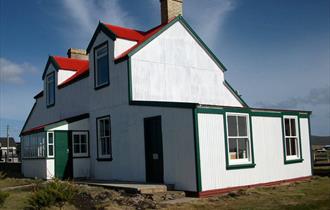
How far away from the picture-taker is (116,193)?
14438mm

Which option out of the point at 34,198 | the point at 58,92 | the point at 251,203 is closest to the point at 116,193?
the point at 34,198

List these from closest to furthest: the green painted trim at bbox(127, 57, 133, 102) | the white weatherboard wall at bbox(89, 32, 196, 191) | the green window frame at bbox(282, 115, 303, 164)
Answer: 1. the white weatherboard wall at bbox(89, 32, 196, 191)
2. the green painted trim at bbox(127, 57, 133, 102)
3. the green window frame at bbox(282, 115, 303, 164)

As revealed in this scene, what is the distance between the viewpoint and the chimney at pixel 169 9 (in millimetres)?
21844

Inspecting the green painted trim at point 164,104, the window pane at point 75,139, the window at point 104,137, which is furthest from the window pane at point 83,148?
the green painted trim at point 164,104

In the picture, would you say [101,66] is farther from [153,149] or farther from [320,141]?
[320,141]

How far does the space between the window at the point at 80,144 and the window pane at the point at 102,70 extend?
9.28 feet

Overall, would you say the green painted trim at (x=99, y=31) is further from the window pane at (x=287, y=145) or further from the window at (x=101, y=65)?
the window pane at (x=287, y=145)

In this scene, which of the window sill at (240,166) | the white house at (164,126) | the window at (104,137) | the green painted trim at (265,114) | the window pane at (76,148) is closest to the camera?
the white house at (164,126)

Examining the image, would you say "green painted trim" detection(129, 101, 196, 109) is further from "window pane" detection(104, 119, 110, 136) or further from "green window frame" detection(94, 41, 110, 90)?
"green window frame" detection(94, 41, 110, 90)

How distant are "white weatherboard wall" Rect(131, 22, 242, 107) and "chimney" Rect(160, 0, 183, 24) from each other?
111 cm

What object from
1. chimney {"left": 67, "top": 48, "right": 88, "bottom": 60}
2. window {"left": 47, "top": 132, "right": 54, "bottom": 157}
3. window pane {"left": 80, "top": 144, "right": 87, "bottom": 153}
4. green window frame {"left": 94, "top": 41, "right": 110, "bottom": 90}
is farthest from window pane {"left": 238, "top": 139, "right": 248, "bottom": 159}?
chimney {"left": 67, "top": 48, "right": 88, "bottom": 60}

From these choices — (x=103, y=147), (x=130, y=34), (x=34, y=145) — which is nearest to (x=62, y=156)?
(x=103, y=147)

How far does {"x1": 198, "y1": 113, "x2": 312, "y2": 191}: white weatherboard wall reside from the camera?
46.8ft

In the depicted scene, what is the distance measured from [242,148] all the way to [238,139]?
1.56ft
